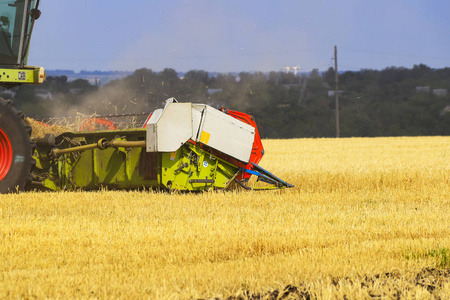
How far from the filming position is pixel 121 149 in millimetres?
8172

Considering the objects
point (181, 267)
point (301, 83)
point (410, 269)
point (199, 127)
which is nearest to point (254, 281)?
point (181, 267)

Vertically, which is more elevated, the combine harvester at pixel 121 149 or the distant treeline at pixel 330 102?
the distant treeline at pixel 330 102

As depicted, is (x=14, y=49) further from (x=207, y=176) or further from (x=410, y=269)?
(x=410, y=269)

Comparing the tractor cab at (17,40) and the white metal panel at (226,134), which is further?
the white metal panel at (226,134)

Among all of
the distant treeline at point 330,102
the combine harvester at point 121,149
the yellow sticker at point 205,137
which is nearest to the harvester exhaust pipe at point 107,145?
the combine harvester at point 121,149

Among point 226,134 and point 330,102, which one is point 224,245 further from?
point 330,102

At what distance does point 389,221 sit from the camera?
20.4 feet

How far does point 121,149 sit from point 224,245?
3491 millimetres

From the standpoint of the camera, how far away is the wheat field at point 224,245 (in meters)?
3.77

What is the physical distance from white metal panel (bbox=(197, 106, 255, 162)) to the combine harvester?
12mm

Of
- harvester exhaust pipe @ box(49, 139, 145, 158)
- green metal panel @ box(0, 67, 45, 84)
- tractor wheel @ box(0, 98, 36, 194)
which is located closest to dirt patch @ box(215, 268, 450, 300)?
harvester exhaust pipe @ box(49, 139, 145, 158)

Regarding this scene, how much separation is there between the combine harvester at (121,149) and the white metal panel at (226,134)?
1 centimetres

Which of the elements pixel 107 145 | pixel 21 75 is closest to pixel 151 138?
pixel 107 145

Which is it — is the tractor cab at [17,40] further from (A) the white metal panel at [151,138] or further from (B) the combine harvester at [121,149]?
(A) the white metal panel at [151,138]
